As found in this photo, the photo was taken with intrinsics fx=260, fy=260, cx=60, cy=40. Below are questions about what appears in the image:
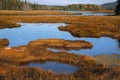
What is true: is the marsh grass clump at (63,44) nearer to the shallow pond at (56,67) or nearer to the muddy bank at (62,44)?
the muddy bank at (62,44)

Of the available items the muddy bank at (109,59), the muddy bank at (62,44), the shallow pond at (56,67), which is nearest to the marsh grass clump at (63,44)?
the muddy bank at (62,44)

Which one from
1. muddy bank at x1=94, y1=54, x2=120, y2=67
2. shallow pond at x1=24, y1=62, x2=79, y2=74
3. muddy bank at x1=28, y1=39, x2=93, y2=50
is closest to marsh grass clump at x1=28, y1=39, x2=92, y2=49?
muddy bank at x1=28, y1=39, x2=93, y2=50

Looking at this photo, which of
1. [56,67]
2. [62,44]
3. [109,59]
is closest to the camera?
[56,67]

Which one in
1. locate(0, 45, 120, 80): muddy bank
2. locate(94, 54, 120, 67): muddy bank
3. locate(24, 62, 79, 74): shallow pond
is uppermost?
locate(0, 45, 120, 80): muddy bank

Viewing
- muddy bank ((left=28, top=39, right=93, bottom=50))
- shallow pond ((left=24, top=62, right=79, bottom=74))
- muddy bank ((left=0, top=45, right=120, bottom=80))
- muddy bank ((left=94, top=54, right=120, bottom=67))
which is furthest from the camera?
muddy bank ((left=28, top=39, right=93, bottom=50))

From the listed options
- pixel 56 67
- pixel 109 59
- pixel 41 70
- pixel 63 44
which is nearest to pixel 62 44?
pixel 63 44

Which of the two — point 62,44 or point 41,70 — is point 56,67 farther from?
point 62,44

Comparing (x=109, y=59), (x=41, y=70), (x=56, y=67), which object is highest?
(x=41, y=70)

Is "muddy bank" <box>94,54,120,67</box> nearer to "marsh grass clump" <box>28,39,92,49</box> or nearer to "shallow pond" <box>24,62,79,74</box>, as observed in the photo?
"shallow pond" <box>24,62,79,74</box>

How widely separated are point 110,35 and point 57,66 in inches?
976

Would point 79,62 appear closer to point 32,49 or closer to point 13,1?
point 32,49

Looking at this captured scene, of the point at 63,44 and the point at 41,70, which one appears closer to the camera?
the point at 41,70

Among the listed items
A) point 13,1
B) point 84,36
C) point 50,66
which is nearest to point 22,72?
point 50,66

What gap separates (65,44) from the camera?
33875mm
